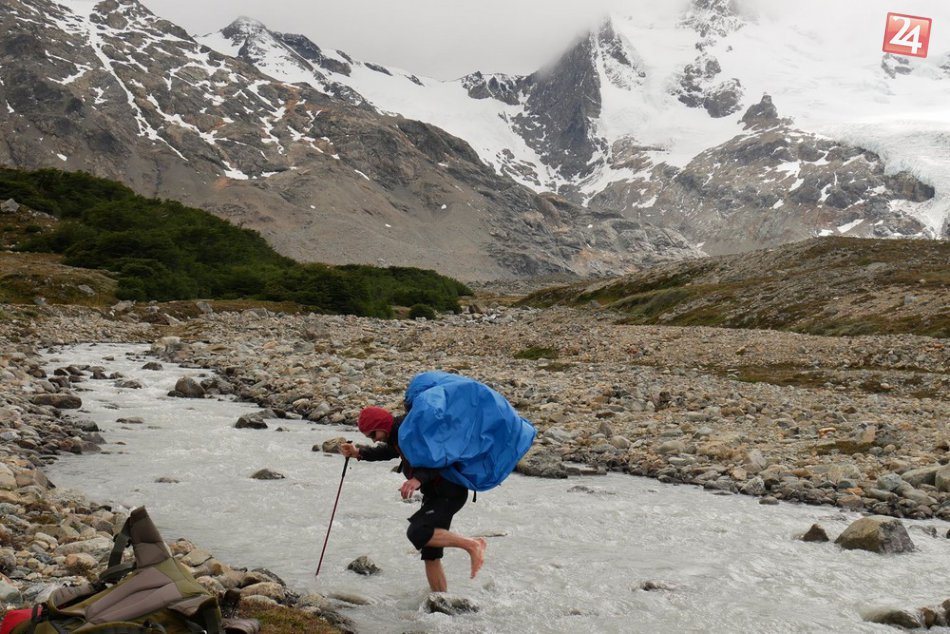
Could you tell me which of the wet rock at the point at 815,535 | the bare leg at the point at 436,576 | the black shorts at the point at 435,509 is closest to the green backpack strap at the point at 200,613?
the black shorts at the point at 435,509

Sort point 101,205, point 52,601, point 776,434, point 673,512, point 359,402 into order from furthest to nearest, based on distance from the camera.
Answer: point 101,205 < point 359,402 < point 776,434 < point 673,512 < point 52,601

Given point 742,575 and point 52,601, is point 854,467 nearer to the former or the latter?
point 742,575

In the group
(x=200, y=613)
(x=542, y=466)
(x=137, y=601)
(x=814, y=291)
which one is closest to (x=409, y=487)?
(x=200, y=613)

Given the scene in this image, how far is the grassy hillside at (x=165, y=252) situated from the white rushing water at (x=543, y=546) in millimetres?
48807

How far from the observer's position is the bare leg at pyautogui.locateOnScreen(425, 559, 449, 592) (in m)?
8.72

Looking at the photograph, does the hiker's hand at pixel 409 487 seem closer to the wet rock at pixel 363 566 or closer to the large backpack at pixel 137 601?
the large backpack at pixel 137 601

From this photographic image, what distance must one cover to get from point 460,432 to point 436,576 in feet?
6.75

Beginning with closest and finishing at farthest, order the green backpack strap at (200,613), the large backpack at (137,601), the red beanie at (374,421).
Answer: the large backpack at (137,601), the green backpack strap at (200,613), the red beanie at (374,421)

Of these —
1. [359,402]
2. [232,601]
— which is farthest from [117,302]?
[232,601]

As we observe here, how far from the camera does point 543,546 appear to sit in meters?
11.1

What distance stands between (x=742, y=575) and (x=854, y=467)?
6046mm

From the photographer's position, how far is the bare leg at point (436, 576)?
872 centimetres

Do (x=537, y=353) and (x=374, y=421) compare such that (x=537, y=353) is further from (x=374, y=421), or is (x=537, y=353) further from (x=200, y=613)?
(x=200, y=613)

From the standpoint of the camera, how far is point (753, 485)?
14414 millimetres
